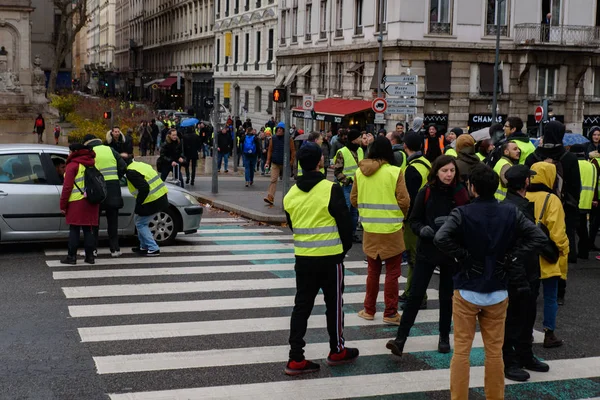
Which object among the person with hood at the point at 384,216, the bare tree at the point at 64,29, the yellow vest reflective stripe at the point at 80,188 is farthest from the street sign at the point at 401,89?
the bare tree at the point at 64,29

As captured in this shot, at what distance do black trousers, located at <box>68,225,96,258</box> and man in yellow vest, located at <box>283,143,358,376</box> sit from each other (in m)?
5.10

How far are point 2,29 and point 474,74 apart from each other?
2686 cm

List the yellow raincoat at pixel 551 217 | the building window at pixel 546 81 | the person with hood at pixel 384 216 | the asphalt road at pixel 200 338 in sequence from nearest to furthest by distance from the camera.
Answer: the asphalt road at pixel 200 338 → the yellow raincoat at pixel 551 217 → the person with hood at pixel 384 216 → the building window at pixel 546 81

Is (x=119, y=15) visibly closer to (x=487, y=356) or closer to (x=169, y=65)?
(x=169, y=65)

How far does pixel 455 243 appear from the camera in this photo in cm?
606

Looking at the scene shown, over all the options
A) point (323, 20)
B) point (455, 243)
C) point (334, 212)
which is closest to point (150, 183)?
point (334, 212)

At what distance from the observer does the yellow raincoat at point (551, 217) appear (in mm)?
7898

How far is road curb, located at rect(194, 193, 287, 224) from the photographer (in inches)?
673

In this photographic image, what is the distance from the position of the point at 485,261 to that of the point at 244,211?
1244 cm

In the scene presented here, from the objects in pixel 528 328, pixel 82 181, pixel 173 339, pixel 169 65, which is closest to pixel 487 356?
pixel 528 328

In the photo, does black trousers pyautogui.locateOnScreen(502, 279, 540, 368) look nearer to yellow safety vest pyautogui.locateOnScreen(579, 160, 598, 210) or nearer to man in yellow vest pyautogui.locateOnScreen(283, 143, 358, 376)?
man in yellow vest pyautogui.locateOnScreen(283, 143, 358, 376)

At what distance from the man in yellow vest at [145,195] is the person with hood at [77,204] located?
2.21 ft

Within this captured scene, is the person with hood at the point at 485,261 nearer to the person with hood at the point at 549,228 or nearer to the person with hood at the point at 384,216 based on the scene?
the person with hood at the point at 549,228

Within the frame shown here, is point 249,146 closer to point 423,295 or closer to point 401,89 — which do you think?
point 401,89
